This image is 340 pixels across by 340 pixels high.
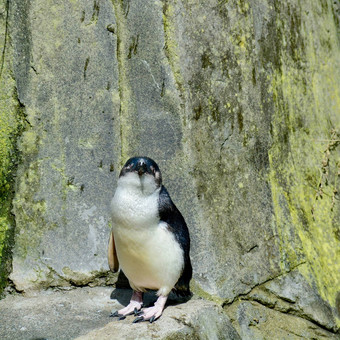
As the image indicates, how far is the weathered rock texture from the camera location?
410 cm

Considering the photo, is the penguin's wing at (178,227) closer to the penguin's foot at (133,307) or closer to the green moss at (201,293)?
the green moss at (201,293)

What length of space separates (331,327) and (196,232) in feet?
4.07

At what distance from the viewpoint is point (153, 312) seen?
3.62 m

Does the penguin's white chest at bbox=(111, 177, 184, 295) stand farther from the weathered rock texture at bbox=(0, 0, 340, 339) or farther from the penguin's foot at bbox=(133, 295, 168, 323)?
the weathered rock texture at bbox=(0, 0, 340, 339)

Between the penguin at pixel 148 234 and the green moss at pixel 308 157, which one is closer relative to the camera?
the penguin at pixel 148 234

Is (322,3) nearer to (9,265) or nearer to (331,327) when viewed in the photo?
(331,327)

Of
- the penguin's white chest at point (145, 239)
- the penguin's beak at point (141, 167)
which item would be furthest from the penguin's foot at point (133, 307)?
the penguin's beak at point (141, 167)

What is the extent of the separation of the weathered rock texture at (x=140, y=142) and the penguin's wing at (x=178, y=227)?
0.19m

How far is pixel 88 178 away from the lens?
13.9 feet

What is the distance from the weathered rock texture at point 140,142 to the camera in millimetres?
4102

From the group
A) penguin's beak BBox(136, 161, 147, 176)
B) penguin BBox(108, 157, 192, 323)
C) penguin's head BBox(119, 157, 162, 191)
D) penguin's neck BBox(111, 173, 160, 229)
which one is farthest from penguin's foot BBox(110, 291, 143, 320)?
penguin's beak BBox(136, 161, 147, 176)

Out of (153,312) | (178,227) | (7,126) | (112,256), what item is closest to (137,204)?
(178,227)

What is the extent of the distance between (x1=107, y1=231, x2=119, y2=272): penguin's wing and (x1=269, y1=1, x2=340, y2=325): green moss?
124 cm

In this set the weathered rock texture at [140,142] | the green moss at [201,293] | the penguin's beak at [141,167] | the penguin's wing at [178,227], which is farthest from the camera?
the weathered rock texture at [140,142]
